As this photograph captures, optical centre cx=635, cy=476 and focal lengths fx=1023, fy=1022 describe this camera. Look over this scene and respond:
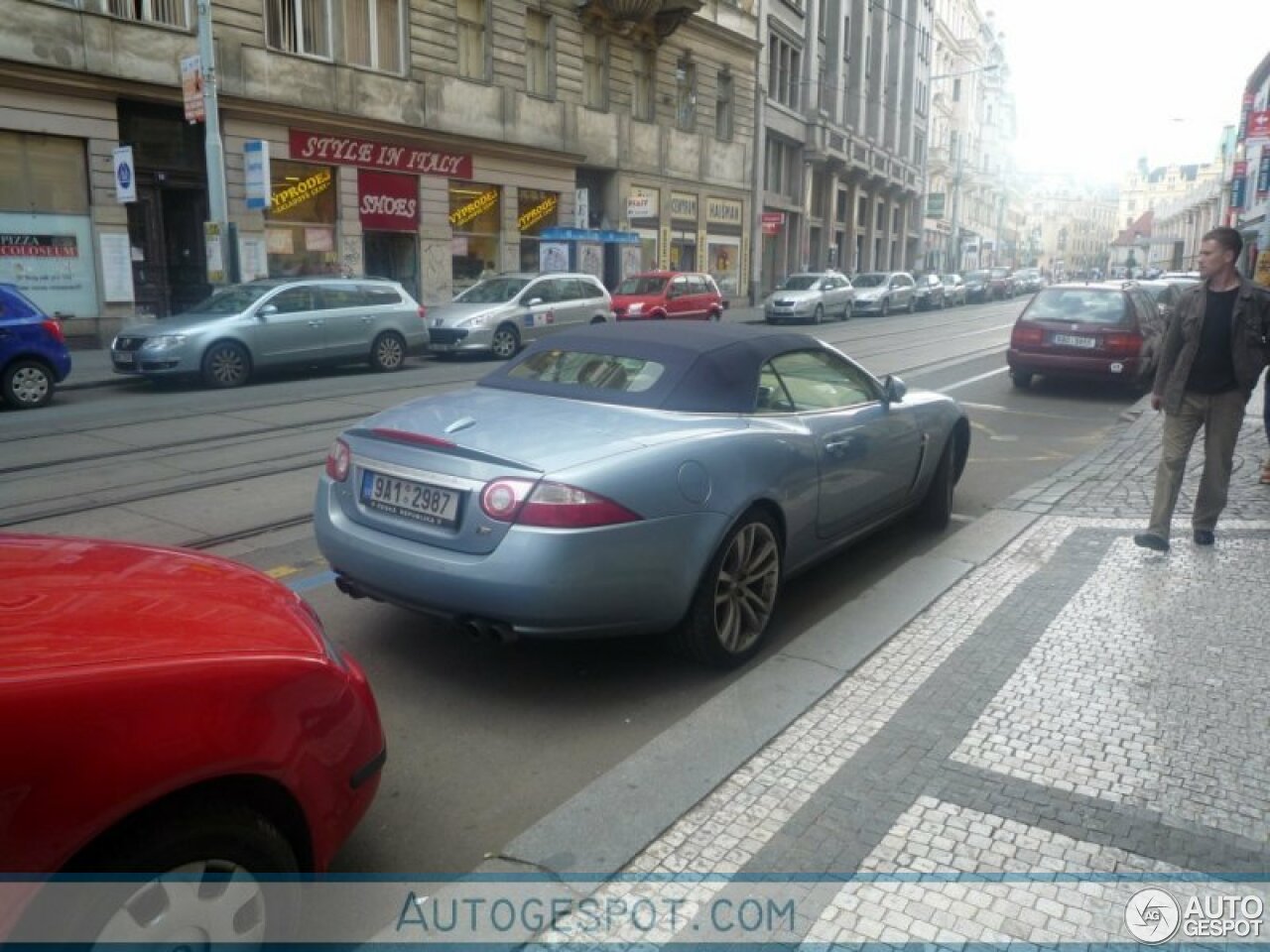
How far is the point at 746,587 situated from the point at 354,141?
21022 mm

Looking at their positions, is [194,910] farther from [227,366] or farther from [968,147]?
[968,147]

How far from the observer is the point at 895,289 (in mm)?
38094

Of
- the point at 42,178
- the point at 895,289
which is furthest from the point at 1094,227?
the point at 42,178

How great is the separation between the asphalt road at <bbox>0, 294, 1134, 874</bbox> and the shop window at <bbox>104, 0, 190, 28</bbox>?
817 cm

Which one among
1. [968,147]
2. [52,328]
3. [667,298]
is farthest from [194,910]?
[968,147]

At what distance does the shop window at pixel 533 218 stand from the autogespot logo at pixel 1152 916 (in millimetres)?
26270

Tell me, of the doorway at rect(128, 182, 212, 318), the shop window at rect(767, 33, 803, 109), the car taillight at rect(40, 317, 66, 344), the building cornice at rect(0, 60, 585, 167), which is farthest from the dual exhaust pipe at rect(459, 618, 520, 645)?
the shop window at rect(767, 33, 803, 109)

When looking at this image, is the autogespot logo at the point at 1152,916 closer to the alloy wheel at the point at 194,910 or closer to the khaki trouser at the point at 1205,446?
the alloy wheel at the point at 194,910

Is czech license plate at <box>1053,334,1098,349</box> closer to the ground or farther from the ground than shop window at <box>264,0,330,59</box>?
closer to the ground

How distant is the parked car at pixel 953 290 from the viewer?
45.6m

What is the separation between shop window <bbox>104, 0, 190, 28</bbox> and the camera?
18281 mm

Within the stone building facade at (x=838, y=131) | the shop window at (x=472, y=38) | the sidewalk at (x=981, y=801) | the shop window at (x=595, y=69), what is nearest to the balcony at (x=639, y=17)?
the shop window at (x=595, y=69)

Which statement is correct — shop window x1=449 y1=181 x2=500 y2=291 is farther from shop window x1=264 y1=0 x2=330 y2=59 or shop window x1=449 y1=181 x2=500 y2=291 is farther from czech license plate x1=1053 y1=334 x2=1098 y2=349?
czech license plate x1=1053 y1=334 x2=1098 y2=349

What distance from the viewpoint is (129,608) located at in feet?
7.80
